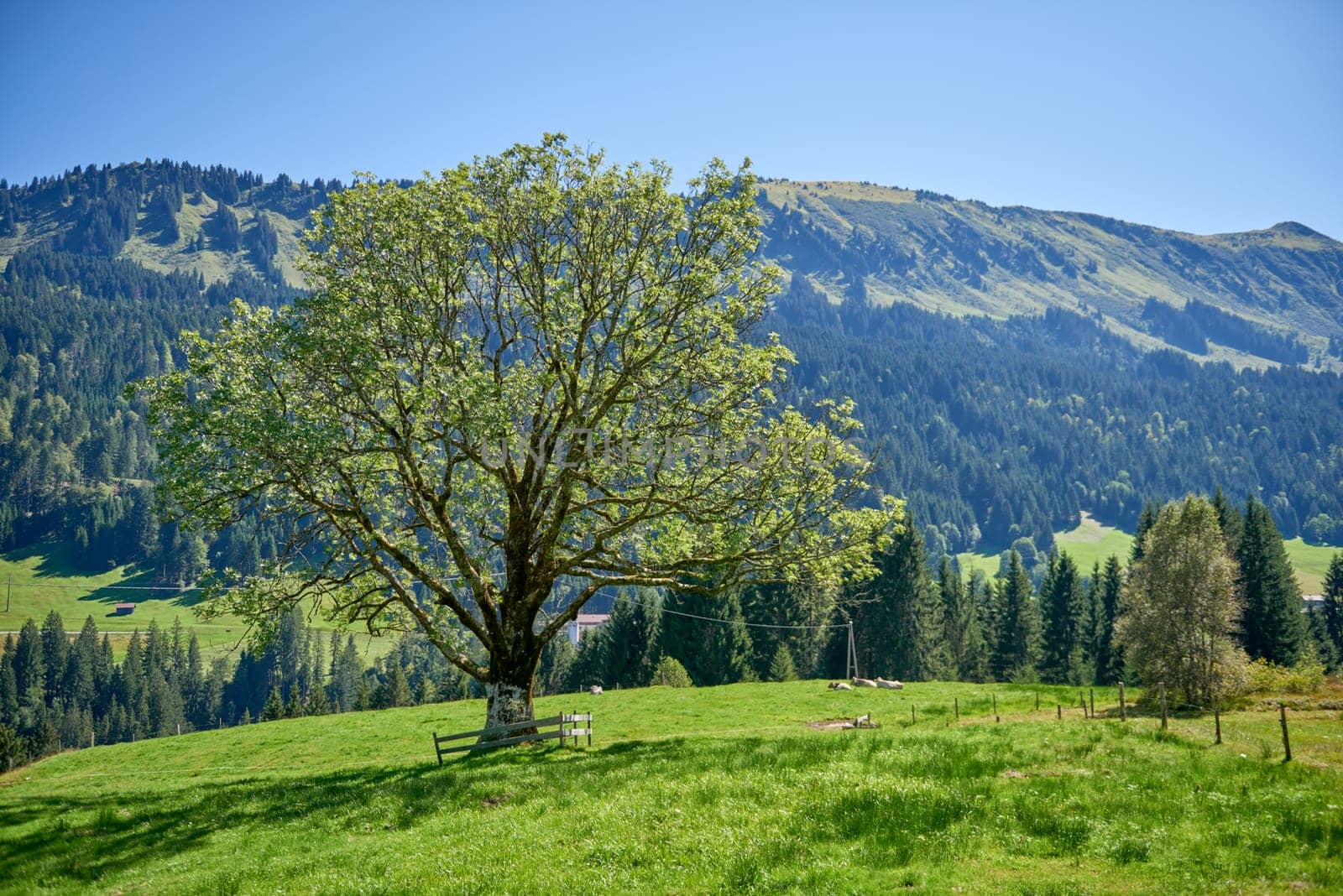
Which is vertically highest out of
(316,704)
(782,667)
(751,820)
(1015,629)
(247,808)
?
(751,820)

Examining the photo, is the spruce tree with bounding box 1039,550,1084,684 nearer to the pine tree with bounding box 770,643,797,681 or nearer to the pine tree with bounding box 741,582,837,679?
the pine tree with bounding box 741,582,837,679

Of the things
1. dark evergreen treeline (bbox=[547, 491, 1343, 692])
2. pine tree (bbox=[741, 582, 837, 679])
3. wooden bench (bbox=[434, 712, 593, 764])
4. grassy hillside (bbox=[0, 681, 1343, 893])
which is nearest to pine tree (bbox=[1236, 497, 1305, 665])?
dark evergreen treeline (bbox=[547, 491, 1343, 692])

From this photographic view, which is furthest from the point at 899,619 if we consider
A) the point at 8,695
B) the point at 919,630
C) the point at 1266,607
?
the point at 8,695

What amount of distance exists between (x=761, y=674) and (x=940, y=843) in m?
85.9

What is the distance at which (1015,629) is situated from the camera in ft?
375

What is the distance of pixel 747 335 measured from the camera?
30.7 metres

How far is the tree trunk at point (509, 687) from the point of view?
3016 centimetres

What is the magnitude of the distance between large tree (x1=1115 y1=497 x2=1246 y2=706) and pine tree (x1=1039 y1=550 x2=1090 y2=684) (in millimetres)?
53096

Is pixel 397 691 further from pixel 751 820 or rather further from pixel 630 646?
pixel 751 820

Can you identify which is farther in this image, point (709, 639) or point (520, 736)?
point (709, 639)

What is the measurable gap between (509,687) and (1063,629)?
101m

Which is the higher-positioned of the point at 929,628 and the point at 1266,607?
the point at 1266,607

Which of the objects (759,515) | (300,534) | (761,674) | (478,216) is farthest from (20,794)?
(761,674)

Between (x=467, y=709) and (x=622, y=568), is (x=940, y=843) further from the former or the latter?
(x=467, y=709)
